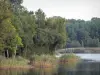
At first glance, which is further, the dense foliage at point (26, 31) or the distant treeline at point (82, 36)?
the distant treeline at point (82, 36)

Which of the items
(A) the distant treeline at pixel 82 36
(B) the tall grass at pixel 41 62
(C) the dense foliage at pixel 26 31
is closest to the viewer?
(C) the dense foliage at pixel 26 31

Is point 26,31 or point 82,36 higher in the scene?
point 26,31

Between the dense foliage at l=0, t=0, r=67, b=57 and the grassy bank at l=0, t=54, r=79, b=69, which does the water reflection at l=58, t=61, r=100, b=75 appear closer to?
the grassy bank at l=0, t=54, r=79, b=69

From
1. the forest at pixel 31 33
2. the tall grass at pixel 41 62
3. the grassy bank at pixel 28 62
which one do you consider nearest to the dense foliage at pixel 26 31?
the forest at pixel 31 33

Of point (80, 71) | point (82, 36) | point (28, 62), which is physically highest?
point (82, 36)

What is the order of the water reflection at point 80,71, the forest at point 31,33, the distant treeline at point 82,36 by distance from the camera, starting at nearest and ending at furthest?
the water reflection at point 80,71, the forest at point 31,33, the distant treeline at point 82,36

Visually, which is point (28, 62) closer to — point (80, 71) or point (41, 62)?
point (41, 62)

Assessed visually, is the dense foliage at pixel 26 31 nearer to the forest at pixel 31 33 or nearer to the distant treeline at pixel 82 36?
the forest at pixel 31 33

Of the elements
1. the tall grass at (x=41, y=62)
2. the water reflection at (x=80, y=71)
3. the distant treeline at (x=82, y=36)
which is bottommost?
the water reflection at (x=80, y=71)

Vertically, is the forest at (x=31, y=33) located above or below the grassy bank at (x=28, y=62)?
above

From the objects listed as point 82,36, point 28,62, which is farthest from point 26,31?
point 82,36

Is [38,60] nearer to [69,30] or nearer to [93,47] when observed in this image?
[93,47]

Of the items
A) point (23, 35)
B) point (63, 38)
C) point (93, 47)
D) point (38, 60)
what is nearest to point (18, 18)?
point (23, 35)

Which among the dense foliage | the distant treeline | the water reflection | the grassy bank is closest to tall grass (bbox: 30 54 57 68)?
the grassy bank
